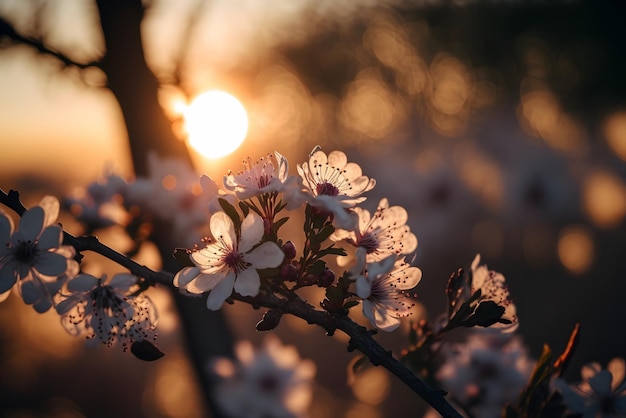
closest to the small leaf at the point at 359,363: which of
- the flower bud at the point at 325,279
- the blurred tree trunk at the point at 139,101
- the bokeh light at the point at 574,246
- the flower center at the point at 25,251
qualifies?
the flower bud at the point at 325,279

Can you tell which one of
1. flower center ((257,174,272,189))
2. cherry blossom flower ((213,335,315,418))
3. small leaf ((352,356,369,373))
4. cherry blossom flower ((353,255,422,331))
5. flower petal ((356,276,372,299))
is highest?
flower center ((257,174,272,189))

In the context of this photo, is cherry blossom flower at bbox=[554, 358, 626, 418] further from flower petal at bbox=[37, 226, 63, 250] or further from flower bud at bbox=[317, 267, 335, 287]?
flower petal at bbox=[37, 226, 63, 250]

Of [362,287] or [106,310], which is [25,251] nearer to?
[106,310]

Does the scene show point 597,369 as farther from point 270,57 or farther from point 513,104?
point 270,57

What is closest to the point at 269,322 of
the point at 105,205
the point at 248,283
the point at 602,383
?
the point at 248,283

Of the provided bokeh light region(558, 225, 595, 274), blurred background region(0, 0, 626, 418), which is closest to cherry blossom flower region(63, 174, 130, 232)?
blurred background region(0, 0, 626, 418)

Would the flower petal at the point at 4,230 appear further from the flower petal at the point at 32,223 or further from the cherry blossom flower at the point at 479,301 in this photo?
the cherry blossom flower at the point at 479,301

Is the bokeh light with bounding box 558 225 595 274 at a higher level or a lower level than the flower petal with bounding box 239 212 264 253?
lower
